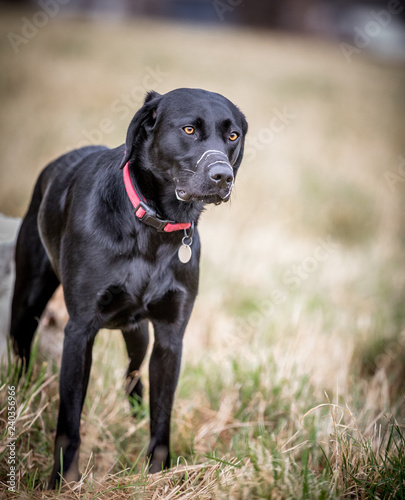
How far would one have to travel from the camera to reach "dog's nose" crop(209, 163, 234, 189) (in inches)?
82.4

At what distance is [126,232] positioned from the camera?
2.32 meters

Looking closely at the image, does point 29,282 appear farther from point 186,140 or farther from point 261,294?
point 261,294

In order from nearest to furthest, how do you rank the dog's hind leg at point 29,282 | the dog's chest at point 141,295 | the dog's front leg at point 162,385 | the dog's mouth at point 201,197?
the dog's mouth at point 201,197, the dog's chest at point 141,295, the dog's front leg at point 162,385, the dog's hind leg at point 29,282

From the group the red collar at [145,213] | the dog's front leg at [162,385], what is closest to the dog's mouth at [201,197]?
the red collar at [145,213]

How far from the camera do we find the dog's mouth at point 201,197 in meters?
2.20

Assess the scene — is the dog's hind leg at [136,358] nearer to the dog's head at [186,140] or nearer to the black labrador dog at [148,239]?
the black labrador dog at [148,239]

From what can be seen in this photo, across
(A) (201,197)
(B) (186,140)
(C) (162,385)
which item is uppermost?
(B) (186,140)

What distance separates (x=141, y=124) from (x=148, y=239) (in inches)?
20.6

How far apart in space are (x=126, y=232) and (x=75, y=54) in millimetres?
11340

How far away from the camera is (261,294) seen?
529cm

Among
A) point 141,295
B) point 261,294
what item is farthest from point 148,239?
point 261,294

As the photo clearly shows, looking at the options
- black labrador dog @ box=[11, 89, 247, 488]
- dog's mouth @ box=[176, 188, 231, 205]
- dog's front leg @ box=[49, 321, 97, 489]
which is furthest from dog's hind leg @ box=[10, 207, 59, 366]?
dog's mouth @ box=[176, 188, 231, 205]

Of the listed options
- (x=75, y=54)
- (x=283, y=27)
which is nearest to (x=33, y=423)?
(x=75, y=54)

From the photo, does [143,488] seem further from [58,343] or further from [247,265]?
[247,265]
